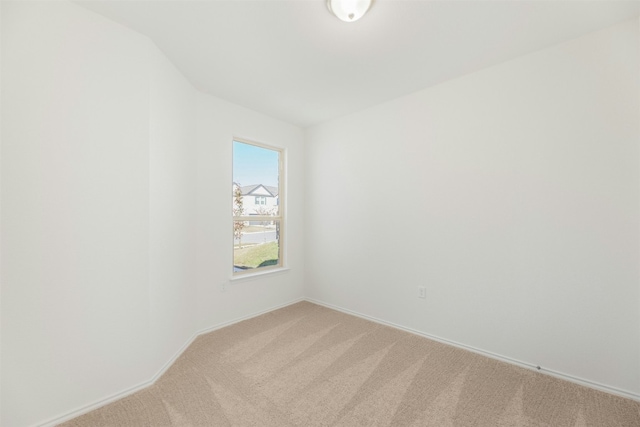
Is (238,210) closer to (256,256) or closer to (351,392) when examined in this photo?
(256,256)

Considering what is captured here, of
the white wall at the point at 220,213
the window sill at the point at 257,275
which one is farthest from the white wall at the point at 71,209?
the window sill at the point at 257,275

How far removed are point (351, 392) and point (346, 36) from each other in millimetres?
2632

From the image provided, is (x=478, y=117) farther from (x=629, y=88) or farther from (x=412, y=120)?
(x=629, y=88)

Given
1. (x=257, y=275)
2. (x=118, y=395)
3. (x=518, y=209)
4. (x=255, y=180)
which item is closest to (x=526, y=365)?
(x=518, y=209)

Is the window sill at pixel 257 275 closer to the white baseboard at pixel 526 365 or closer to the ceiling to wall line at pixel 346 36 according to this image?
the white baseboard at pixel 526 365

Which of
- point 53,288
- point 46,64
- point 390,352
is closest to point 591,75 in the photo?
point 390,352

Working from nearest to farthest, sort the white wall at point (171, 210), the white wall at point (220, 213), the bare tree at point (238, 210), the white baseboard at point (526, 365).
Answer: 1. the white baseboard at point (526, 365)
2. the white wall at point (171, 210)
3. the white wall at point (220, 213)
4. the bare tree at point (238, 210)

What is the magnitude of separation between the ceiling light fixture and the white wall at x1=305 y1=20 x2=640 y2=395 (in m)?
1.37

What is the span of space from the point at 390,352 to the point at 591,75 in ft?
8.98

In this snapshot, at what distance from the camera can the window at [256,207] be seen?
3.22 m

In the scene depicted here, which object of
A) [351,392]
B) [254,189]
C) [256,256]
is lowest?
[351,392]

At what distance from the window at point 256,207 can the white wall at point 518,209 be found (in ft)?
3.93

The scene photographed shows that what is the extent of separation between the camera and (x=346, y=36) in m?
1.92

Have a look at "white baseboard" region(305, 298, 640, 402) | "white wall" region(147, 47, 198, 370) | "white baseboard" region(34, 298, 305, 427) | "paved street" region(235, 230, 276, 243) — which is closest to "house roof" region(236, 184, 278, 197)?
"paved street" region(235, 230, 276, 243)
